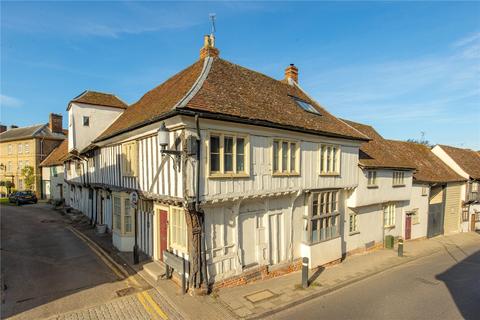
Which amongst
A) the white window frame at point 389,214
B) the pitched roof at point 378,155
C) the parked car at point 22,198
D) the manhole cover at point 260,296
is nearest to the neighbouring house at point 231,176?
the manhole cover at point 260,296

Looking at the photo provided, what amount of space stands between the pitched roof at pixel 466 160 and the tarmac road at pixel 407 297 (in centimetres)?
1387

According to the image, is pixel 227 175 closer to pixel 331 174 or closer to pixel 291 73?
pixel 331 174

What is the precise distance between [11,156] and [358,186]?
156 feet

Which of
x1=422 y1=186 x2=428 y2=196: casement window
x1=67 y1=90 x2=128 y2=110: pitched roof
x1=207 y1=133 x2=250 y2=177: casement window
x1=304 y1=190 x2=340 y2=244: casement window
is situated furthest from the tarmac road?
x1=67 y1=90 x2=128 y2=110: pitched roof

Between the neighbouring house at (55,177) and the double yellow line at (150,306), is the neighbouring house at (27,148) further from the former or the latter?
the double yellow line at (150,306)

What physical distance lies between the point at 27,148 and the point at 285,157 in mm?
41245

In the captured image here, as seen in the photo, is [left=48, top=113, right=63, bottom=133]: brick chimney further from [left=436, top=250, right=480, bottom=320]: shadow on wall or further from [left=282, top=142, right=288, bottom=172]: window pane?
[left=436, top=250, right=480, bottom=320]: shadow on wall

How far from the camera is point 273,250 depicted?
10.5 meters

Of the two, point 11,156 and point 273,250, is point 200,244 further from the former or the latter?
point 11,156

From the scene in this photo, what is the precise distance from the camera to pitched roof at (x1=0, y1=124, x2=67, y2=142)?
36438 millimetres

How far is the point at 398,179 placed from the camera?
16.3m

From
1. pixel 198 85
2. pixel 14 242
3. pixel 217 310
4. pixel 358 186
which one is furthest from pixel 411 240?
pixel 14 242

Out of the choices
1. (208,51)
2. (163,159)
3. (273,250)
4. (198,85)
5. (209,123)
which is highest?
(208,51)

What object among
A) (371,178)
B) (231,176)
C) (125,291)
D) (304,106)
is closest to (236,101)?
(231,176)
